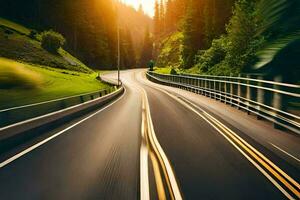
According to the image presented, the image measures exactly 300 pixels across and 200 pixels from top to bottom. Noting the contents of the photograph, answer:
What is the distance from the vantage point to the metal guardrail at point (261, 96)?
1184cm

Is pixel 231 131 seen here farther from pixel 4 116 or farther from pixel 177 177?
pixel 4 116

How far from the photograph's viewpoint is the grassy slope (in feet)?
128

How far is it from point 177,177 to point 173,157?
67.1 inches

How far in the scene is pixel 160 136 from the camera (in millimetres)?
11992

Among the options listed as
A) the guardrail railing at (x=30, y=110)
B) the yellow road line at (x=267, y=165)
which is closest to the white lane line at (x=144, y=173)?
the yellow road line at (x=267, y=165)

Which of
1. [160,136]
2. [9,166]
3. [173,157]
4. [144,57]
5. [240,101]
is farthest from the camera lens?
[144,57]

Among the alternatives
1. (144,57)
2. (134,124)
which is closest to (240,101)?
(134,124)

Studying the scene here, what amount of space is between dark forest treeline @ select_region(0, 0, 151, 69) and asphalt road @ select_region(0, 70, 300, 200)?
89749mm

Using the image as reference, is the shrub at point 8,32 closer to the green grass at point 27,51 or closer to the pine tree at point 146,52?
the green grass at point 27,51

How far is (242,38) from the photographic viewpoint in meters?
42.5

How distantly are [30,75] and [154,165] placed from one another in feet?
146

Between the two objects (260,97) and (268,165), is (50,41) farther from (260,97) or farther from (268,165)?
(268,165)

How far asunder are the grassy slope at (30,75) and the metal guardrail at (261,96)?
17.6 m

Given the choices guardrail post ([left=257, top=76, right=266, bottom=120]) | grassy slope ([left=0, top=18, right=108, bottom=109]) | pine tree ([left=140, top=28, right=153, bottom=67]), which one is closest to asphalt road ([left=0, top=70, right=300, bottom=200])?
guardrail post ([left=257, top=76, right=266, bottom=120])
